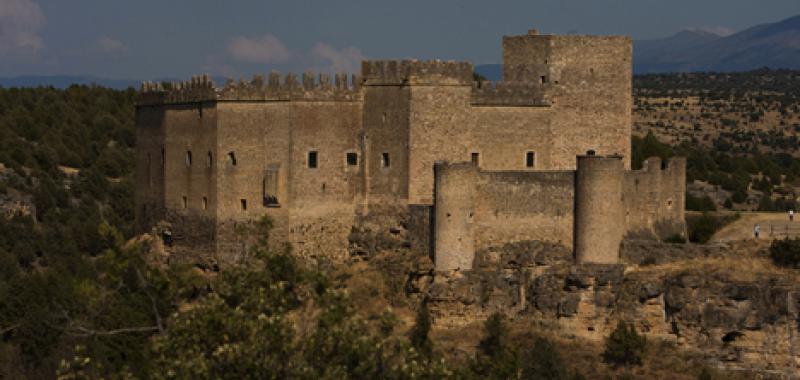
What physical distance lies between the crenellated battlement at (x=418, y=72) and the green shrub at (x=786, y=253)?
9391 millimetres

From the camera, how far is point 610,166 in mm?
40000

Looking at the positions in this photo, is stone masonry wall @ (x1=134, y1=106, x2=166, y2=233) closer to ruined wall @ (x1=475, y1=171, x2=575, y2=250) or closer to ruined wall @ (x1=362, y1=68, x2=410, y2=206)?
ruined wall @ (x1=362, y1=68, x2=410, y2=206)

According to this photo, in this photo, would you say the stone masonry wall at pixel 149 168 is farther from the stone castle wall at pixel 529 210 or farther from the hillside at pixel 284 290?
the stone castle wall at pixel 529 210

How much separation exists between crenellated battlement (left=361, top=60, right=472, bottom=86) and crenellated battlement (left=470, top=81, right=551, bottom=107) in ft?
1.90

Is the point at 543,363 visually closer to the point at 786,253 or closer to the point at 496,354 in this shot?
the point at 496,354

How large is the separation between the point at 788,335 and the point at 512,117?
945 cm

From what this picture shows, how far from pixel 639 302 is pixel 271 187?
1020cm

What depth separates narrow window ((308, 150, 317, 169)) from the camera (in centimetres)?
4112

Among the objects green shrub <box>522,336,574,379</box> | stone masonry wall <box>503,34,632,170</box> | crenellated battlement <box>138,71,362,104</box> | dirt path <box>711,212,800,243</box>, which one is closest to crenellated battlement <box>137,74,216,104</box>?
crenellated battlement <box>138,71,362,104</box>

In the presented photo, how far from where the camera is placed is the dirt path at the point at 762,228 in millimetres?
42969

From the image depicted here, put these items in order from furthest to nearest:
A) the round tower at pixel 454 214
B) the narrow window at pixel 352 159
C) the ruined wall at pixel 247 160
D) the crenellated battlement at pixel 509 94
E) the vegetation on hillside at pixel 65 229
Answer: the crenellated battlement at pixel 509 94 < the narrow window at pixel 352 159 < the ruined wall at pixel 247 160 < the round tower at pixel 454 214 < the vegetation on hillside at pixel 65 229

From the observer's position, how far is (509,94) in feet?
138

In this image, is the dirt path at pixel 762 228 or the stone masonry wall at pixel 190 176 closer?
the stone masonry wall at pixel 190 176

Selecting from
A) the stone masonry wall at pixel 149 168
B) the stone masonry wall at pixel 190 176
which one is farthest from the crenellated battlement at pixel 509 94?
the stone masonry wall at pixel 149 168
